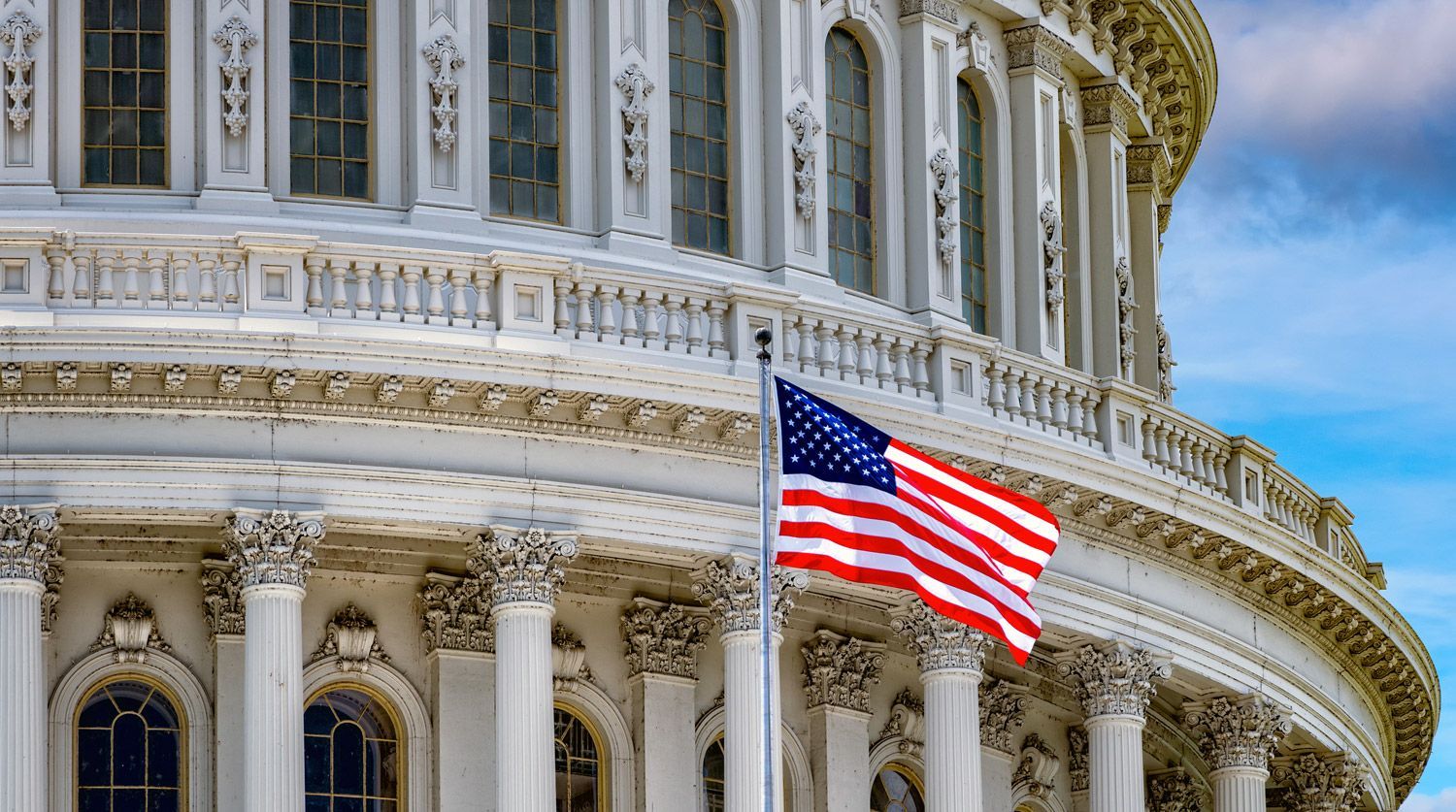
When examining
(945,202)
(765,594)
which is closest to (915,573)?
(765,594)

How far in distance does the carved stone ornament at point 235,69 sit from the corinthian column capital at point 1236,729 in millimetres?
14431

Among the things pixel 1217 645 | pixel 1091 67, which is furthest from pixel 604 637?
pixel 1091 67

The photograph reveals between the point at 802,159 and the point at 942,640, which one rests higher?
→ the point at 802,159

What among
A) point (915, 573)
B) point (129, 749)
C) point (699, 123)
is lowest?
point (129, 749)

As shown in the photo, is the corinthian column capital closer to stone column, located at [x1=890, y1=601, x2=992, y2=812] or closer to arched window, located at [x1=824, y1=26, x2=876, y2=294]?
stone column, located at [x1=890, y1=601, x2=992, y2=812]

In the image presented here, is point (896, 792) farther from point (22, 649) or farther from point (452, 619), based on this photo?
point (22, 649)

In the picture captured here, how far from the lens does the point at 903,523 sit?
42.1 meters

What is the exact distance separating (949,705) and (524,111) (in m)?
8.98

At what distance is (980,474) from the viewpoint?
48.6 metres

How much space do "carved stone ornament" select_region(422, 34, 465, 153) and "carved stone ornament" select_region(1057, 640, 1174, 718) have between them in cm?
988

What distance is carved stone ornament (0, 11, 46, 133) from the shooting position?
1901 inches

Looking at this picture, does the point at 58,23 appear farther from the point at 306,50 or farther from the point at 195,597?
the point at 195,597

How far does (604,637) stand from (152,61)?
8719 mm

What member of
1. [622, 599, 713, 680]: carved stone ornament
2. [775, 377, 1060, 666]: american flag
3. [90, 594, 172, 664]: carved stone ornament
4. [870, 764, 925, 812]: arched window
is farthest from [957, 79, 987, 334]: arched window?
[90, 594, 172, 664]: carved stone ornament
